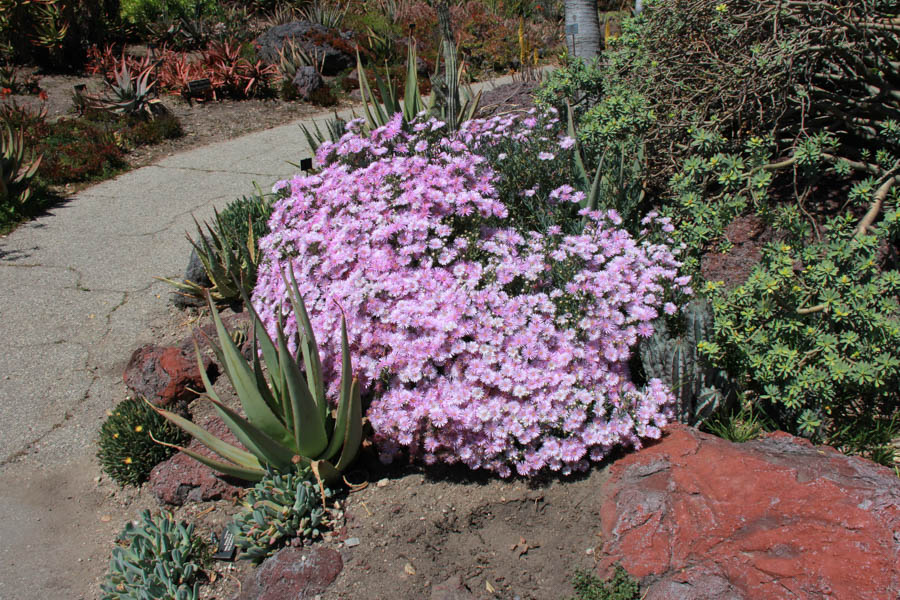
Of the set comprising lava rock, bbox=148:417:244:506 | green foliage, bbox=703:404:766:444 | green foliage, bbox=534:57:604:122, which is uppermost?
green foliage, bbox=534:57:604:122

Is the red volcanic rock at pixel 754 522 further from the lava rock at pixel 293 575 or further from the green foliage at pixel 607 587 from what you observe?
the lava rock at pixel 293 575

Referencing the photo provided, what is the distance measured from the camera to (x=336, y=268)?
11.5 feet

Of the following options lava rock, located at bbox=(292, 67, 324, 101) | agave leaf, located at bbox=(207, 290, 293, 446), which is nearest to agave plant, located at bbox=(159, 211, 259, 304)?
agave leaf, located at bbox=(207, 290, 293, 446)

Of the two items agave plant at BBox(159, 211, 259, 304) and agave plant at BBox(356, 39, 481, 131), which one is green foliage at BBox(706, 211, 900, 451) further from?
agave plant at BBox(159, 211, 259, 304)

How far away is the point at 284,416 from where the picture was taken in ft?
10.3

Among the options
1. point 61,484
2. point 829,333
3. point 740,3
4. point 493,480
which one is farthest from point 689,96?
point 61,484

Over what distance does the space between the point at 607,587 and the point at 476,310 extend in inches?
52.5

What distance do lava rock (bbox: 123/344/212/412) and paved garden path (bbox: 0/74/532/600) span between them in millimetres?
356

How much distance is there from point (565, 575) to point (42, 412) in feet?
11.4

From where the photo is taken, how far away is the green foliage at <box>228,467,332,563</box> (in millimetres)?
2854

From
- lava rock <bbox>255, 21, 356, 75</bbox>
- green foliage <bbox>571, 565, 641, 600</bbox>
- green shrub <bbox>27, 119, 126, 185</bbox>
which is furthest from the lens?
lava rock <bbox>255, 21, 356, 75</bbox>

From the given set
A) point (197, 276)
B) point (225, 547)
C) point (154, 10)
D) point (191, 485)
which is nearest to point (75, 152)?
point (197, 276)

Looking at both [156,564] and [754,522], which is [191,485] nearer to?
[156,564]

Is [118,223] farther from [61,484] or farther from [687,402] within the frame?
[687,402]
